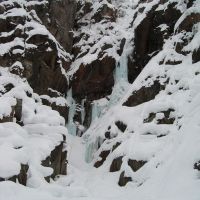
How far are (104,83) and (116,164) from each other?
10.5 m

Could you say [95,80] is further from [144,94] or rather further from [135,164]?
[135,164]

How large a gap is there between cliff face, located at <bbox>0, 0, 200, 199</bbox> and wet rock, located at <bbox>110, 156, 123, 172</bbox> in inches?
2.4

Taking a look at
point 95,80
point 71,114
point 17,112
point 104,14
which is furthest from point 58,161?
point 104,14

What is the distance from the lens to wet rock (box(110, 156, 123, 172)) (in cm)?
1778

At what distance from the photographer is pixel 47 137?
669 inches

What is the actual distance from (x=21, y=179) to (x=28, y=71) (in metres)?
13.0

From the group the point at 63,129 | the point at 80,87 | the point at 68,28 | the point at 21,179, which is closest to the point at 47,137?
the point at 63,129

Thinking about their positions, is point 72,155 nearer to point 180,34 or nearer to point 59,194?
point 180,34

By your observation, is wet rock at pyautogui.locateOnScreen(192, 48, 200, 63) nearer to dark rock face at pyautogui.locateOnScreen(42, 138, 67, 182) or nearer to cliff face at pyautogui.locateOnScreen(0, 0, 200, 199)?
cliff face at pyautogui.locateOnScreen(0, 0, 200, 199)

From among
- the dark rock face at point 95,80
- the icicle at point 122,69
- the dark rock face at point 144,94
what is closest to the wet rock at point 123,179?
the dark rock face at point 144,94

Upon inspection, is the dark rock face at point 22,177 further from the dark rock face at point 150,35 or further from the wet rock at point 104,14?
the wet rock at point 104,14

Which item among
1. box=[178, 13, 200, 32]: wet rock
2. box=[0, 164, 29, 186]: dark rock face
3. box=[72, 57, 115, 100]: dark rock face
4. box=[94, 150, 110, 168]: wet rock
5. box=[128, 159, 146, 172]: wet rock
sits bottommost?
box=[94, 150, 110, 168]: wet rock

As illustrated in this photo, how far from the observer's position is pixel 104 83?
27719 mm

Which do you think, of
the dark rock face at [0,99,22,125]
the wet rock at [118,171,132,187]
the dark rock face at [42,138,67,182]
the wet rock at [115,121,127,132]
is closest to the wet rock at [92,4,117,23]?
the wet rock at [115,121,127,132]
